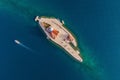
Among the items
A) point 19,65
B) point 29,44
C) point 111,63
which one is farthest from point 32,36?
point 111,63

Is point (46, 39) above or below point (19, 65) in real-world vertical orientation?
above

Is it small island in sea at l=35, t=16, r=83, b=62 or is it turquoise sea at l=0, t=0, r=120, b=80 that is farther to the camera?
small island in sea at l=35, t=16, r=83, b=62

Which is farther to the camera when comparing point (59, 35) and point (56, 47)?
point (59, 35)
